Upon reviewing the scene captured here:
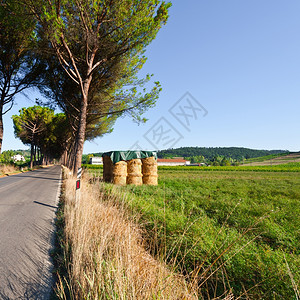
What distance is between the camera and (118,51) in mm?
11383

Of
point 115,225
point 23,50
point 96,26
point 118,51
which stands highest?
point 23,50

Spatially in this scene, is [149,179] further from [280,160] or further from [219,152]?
[219,152]

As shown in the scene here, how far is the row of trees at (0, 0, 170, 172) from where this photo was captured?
938 cm

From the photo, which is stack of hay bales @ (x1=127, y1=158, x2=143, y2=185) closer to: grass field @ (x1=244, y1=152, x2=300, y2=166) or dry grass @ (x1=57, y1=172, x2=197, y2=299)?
dry grass @ (x1=57, y1=172, x2=197, y2=299)

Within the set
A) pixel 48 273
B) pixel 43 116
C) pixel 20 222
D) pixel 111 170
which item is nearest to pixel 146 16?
pixel 111 170

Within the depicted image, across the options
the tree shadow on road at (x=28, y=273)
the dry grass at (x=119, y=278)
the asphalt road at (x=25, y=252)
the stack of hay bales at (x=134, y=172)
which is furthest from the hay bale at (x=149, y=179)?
the dry grass at (x=119, y=278)

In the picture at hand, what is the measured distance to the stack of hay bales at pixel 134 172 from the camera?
1168cm

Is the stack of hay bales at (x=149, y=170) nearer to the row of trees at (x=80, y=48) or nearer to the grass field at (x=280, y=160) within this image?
the row of trees at (x=80, y=48)

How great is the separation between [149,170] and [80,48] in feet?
29.8

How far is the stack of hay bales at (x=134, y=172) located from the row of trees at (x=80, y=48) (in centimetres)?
306

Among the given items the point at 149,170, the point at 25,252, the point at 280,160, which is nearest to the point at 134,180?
the point at 149,170

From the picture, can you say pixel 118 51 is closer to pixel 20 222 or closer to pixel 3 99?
pixel 20 222

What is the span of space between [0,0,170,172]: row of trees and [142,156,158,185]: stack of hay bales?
318 cm

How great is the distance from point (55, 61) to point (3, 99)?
7073 millimetres
